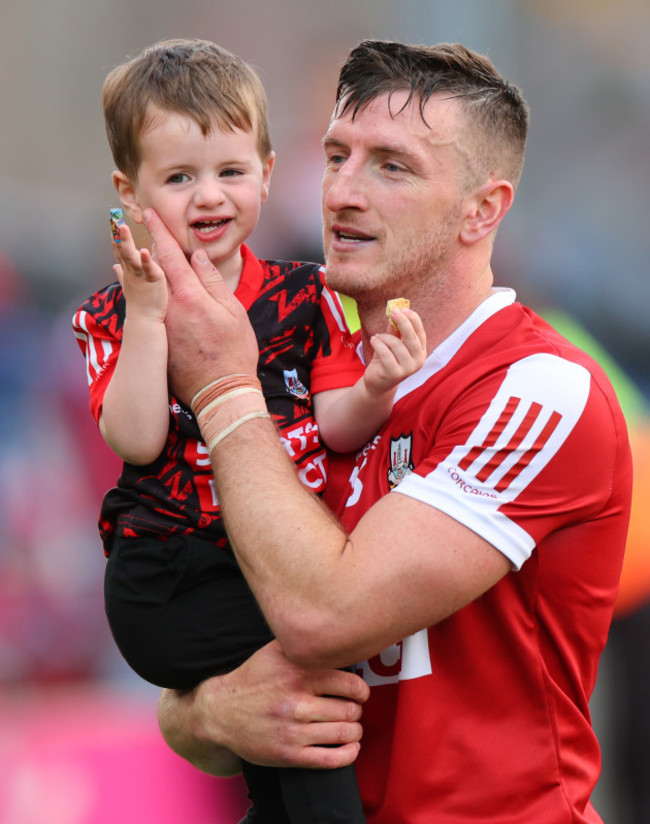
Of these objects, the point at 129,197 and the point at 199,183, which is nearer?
the point at 199,183

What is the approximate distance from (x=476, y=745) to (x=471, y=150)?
50.1 inches

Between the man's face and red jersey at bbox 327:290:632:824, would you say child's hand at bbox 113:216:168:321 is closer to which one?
the man's face

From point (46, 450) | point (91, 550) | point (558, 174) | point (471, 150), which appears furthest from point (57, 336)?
point (471, 150)

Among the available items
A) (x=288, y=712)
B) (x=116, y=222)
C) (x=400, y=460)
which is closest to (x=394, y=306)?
(x=400, y=460)

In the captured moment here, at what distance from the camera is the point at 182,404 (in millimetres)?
2088

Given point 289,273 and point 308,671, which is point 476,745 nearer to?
point 308,671

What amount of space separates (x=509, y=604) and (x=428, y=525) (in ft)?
0.93

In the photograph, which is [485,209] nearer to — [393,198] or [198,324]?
[393,198]

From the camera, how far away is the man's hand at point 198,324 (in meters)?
2.03

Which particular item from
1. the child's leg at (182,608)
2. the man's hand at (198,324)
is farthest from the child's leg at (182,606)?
the man's hand at (198,324)

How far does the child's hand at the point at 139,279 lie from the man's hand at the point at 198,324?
0.20ft

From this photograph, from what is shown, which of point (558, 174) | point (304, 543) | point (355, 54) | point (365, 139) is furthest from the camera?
point (558, 174)

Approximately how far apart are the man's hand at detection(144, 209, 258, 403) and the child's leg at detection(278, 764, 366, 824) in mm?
774

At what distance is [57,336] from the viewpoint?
4.63 m
